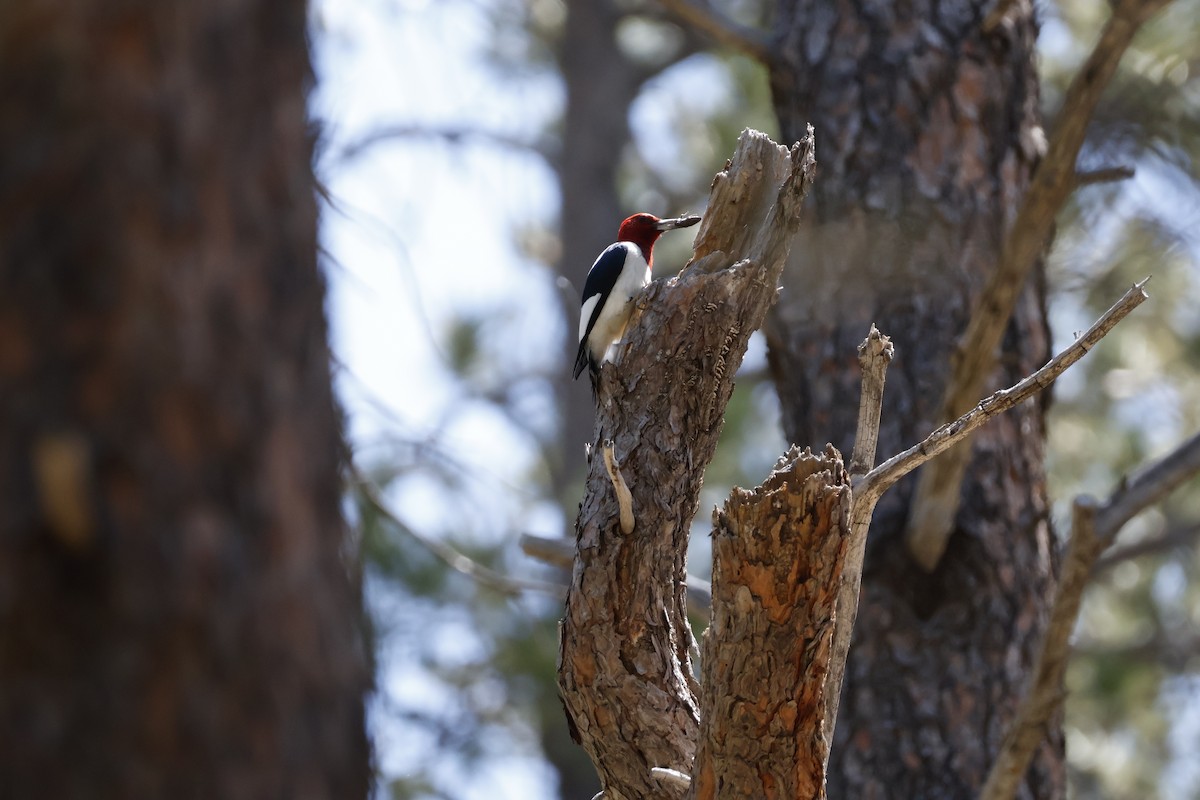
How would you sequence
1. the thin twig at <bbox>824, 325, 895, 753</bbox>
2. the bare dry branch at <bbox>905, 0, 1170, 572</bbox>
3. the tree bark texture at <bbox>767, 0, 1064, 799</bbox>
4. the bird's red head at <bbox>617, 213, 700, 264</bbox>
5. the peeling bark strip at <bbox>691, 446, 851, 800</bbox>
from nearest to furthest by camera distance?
the peeling bark strip at <bbox>691, 446, 851, 800</bbox>
the thin twig at <bbox>824, 325, 895, 753</bbox>
the bare dry branch at <bbox>905, 0, 1170, 572</bbox>
the tree bark texture at <bbox>767, 0, 1064, 799</bbox>
the bird's red head at <bbox>617, 213, 700, 264</bbox>

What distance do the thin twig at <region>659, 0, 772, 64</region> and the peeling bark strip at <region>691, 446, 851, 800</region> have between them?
2507mm

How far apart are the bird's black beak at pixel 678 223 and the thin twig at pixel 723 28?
605 mm

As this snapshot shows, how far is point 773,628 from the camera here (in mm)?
2186

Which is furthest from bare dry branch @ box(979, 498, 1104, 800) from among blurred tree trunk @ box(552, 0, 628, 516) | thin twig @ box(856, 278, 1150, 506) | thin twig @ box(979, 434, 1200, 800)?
blurred tree trunk @ box(552, 0, 628, 516)

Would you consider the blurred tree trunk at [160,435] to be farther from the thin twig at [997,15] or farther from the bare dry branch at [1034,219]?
the thin twig at [997,15]

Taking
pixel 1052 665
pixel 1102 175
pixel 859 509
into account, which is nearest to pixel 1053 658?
pixel 1052 665

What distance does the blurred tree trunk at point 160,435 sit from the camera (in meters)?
1.17

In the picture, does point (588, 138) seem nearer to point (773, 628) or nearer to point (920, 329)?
point (920, 329)

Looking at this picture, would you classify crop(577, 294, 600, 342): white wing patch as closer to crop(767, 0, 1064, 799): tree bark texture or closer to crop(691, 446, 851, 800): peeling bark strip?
crop(767, 0, 1064, 799): tree bark texture

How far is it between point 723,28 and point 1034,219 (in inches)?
56.8

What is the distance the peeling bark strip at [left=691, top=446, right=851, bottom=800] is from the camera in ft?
6.99

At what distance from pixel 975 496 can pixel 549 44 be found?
8.76 m

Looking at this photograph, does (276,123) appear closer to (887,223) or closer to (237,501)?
(237,501)

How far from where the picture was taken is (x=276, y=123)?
4.48 feet
